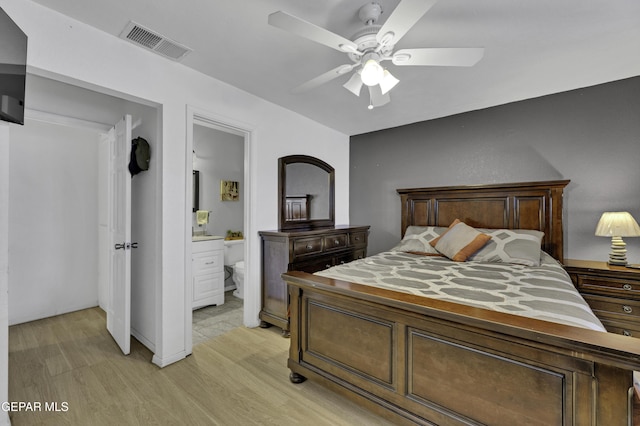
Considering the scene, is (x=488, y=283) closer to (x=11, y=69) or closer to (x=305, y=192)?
(x=305, y=192)

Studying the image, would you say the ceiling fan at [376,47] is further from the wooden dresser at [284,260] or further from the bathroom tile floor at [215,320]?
the bathroom tile floor at [215,320]

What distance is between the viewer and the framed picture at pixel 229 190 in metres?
4.40

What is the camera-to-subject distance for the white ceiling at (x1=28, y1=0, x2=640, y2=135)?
164 centimetres

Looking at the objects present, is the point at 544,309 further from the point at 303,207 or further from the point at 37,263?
the point at 37,263

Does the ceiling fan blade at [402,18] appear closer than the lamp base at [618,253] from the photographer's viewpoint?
Yes

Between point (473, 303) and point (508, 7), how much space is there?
1731mm

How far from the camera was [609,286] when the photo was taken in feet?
7.81

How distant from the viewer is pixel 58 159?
324cm

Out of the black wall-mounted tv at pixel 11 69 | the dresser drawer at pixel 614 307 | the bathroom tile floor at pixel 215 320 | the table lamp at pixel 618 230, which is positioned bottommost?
the bathroom tile floor at pixel 215 320

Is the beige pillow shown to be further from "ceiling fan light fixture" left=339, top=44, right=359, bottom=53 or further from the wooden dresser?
"ceiling fan light fixture" left=339, top=44, right=359, bottom=53

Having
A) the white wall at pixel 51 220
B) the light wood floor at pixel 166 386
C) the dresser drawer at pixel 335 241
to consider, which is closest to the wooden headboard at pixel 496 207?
the dresser drawer at pixel 335 241

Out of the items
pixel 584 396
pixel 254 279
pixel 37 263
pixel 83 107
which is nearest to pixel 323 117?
pixel 254 279

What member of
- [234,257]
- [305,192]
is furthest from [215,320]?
[305,192]

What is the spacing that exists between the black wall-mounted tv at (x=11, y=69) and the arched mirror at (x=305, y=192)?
2.13 meters
